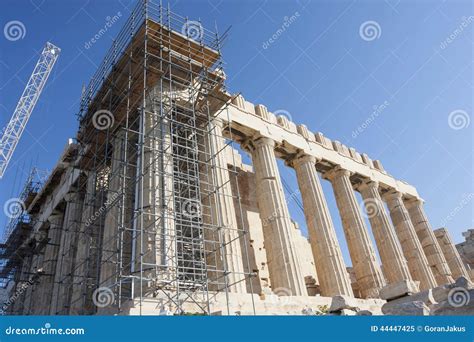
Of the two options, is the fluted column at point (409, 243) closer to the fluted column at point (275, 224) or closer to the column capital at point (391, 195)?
the column capital at point (391, 195)

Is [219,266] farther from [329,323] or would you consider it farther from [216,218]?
[329,323]

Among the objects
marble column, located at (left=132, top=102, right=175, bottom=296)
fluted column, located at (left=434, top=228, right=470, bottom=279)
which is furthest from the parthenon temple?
fluted column, located at (left=434, top=228, right=470, bottom=279)

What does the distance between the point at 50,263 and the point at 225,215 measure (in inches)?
674

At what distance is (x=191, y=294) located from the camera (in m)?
15.5

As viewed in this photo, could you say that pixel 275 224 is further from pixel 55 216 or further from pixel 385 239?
pixel 55 216

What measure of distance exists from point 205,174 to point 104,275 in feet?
22.8

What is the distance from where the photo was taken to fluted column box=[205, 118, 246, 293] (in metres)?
17.8

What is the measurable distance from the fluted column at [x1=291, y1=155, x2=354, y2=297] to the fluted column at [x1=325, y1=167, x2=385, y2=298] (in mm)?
3049

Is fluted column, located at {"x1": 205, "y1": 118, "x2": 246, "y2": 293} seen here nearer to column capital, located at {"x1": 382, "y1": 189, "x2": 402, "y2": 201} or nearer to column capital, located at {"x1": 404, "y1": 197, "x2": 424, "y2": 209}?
column capital, located at {"x1": 382, "y1": 189, "x2": 402, "y2": 201}

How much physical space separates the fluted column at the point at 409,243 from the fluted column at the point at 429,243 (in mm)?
2835

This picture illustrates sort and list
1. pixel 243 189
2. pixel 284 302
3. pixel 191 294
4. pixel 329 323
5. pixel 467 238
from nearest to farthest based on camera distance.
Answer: pixel 329 323
pixel 191 294
pixel 284 302
pixel 243 189
pixel 467 238

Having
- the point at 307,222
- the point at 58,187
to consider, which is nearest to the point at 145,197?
the point at 307,222

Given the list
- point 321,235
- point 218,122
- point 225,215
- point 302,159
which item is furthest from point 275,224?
point 302,159

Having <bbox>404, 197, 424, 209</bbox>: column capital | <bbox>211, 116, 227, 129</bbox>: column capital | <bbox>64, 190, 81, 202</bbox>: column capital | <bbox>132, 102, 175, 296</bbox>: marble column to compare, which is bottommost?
<bbox>132, 102, 175, 296</bbox>: marble column
